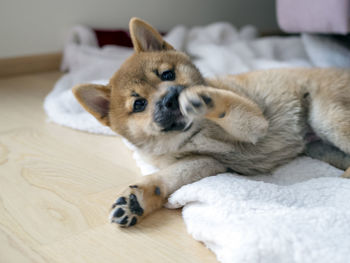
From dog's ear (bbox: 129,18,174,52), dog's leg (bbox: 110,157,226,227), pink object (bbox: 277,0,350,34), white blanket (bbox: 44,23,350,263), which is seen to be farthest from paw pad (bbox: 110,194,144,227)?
pink object (bbox: 277,0,350,34)

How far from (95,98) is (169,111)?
16.1 inches

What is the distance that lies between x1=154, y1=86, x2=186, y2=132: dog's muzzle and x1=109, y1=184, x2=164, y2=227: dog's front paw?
24cm

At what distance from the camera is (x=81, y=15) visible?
3.63 meters

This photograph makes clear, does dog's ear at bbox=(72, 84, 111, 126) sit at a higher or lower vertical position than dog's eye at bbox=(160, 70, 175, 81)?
lower

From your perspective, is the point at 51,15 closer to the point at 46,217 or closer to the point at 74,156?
the point at 74,156

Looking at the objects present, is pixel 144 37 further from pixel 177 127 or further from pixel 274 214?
pixel 274 214

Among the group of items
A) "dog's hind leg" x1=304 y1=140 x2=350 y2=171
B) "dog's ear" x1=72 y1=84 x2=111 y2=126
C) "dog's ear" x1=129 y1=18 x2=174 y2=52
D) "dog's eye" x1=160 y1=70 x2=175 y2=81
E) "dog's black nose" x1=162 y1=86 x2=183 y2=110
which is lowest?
"dog's hind leg" x1=304 y1=140 x2=350 y2=171

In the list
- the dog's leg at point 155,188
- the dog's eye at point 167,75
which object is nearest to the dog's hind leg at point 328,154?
the dog's leg at point 155,188

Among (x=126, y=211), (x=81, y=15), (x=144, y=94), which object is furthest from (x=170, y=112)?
(x=81, y=15)

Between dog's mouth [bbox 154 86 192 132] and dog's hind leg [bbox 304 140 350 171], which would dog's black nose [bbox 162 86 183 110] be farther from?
dog's hind leg [bbox 304 140 350 171]

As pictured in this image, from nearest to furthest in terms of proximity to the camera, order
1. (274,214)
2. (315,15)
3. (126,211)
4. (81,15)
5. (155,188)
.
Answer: (274,214) → (126,211) → (155,188) → (315,15) → (81,15)

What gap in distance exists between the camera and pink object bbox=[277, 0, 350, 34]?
7.71ft

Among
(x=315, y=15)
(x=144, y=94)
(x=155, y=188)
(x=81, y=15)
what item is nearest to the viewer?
(x=155, y=188)

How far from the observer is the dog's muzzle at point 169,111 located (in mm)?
1413
